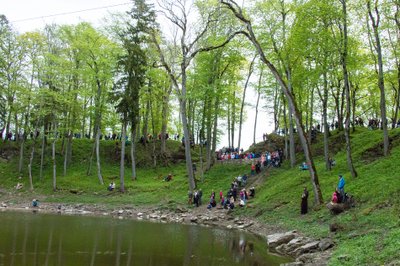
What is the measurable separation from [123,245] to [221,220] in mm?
9479

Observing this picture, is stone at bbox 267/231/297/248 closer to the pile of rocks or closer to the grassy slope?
the pile of rocks

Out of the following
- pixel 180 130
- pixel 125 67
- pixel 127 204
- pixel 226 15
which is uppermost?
pixel 226 15

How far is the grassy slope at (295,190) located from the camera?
1126 centimetres

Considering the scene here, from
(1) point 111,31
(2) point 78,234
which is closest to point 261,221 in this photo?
(2) point 78,234

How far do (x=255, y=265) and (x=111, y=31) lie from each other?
1059 inches

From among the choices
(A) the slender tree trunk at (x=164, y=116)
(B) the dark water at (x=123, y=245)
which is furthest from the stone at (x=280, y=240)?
(A) the slender tree trunk at (x=164, y=116)

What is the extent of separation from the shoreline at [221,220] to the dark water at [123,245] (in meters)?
0.71

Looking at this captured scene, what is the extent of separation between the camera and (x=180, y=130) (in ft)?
164

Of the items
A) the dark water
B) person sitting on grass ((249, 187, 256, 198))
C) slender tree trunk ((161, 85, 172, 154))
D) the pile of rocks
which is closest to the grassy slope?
person sitting on grass ((249, 187, 256, 198))

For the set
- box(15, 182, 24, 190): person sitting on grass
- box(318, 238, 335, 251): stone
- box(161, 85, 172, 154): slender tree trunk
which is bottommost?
→ box(318, 238, 335, 251): stone

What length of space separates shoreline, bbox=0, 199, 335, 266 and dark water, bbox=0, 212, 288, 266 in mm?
714

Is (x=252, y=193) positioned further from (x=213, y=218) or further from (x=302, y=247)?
(x=302, y=247)

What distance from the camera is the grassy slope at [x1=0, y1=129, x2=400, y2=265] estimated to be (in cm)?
1126

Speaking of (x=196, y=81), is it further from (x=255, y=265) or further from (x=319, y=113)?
(x=255, y=265)
